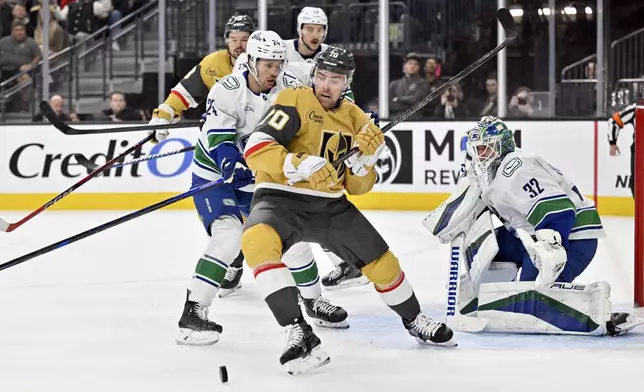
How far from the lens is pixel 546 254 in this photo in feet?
13.7

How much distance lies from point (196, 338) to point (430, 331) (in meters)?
0.84

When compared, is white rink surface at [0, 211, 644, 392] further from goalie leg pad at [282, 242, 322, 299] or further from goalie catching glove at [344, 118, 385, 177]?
goalie catching glove at [344, 118, 385, 177]

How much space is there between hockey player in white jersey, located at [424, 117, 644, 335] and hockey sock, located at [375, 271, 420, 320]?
30 cm

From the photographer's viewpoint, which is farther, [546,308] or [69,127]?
[69,127]

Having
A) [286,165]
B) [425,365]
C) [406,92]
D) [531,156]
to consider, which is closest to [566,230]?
[531,156]

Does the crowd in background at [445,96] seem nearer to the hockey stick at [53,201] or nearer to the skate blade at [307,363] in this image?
Answer: the hockey stick at [53,201]

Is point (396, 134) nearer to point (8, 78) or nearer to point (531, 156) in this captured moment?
point (8, 78)

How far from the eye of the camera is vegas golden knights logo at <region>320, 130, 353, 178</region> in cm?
395

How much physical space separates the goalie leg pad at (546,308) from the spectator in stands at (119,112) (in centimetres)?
549

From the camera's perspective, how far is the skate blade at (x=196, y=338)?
166 inches

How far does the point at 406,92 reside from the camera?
9297mm

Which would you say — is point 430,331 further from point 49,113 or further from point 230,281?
point 49,113

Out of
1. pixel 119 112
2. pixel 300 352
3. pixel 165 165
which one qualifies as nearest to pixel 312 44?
pixel 300 352

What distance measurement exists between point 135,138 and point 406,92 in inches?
84.4
